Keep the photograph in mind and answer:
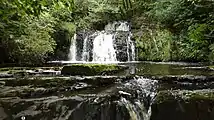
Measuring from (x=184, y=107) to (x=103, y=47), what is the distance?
9.74 meters

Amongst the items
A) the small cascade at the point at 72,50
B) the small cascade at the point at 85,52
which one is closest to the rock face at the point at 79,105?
the small cascade at the point at 85,52

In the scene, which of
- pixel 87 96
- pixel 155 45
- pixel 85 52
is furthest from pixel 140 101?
pixel 85 52

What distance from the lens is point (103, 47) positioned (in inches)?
541

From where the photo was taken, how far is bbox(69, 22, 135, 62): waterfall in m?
13.4

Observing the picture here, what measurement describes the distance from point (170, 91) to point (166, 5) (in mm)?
9655

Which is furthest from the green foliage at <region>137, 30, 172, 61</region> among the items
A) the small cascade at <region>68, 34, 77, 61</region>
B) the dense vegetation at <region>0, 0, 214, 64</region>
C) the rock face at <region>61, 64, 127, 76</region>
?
the rock face at <region>61, 64, 127, 76</region>

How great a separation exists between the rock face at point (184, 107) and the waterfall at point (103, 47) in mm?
9006

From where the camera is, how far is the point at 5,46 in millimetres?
Answer: 10938

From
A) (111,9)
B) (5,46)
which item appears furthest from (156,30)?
(5,46)

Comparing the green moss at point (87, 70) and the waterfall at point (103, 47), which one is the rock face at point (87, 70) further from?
the waterfall at point (103, 47)

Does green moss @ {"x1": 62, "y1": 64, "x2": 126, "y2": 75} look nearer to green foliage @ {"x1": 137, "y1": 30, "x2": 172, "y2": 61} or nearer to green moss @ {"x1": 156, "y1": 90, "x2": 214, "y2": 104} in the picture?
green moss @ {"x1": 156, "y1": 90, "x2": 214, "y2": 104}

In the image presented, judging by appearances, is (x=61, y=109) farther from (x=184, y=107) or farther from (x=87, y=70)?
(x=87, y=70)

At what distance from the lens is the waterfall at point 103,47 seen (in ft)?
43.9

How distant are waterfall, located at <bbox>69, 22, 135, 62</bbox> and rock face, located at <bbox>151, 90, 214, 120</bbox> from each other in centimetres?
901
